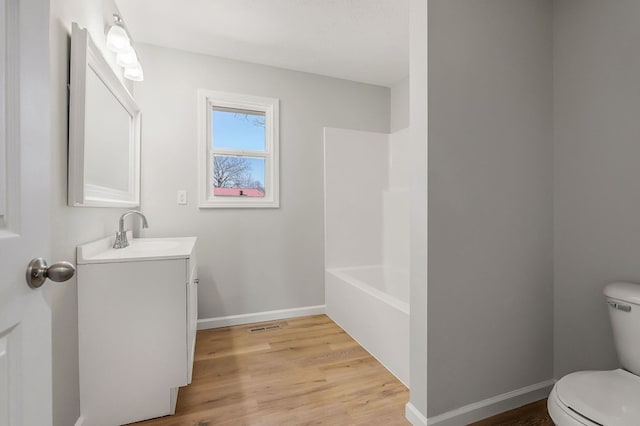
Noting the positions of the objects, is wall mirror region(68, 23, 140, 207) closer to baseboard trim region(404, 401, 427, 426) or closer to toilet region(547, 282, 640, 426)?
baseboard trim region(404, 401, 427, 426)

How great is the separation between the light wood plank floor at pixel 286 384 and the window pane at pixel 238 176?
4.19 ft

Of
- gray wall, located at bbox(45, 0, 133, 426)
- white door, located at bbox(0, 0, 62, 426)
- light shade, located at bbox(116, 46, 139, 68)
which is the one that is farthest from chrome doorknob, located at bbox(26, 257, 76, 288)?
light shade, located at bbox(116, 46, 139, 68)

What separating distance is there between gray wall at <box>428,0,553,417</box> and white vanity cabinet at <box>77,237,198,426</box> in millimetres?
Answer: 1281

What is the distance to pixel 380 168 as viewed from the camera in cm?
318

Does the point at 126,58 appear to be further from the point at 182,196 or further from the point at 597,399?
the point at 597,399

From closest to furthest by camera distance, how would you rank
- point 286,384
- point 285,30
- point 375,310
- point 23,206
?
point 23,206, point 286,384, point 375,310, point 285,30

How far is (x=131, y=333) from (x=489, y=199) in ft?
6.35

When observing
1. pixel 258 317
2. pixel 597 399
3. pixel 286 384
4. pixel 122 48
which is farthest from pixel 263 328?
pixel 122 48

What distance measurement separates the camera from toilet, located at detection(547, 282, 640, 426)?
3.12ft

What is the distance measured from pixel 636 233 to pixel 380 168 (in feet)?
6.96

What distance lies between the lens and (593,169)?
4.74ft

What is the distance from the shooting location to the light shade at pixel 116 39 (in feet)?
5.36

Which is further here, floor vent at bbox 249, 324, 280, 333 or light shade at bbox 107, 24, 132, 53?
floor vent at bbox 249, 324, 280, 333

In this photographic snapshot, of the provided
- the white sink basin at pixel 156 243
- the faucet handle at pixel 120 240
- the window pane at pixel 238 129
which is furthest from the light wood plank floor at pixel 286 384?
the window pane at pixel 238 129
